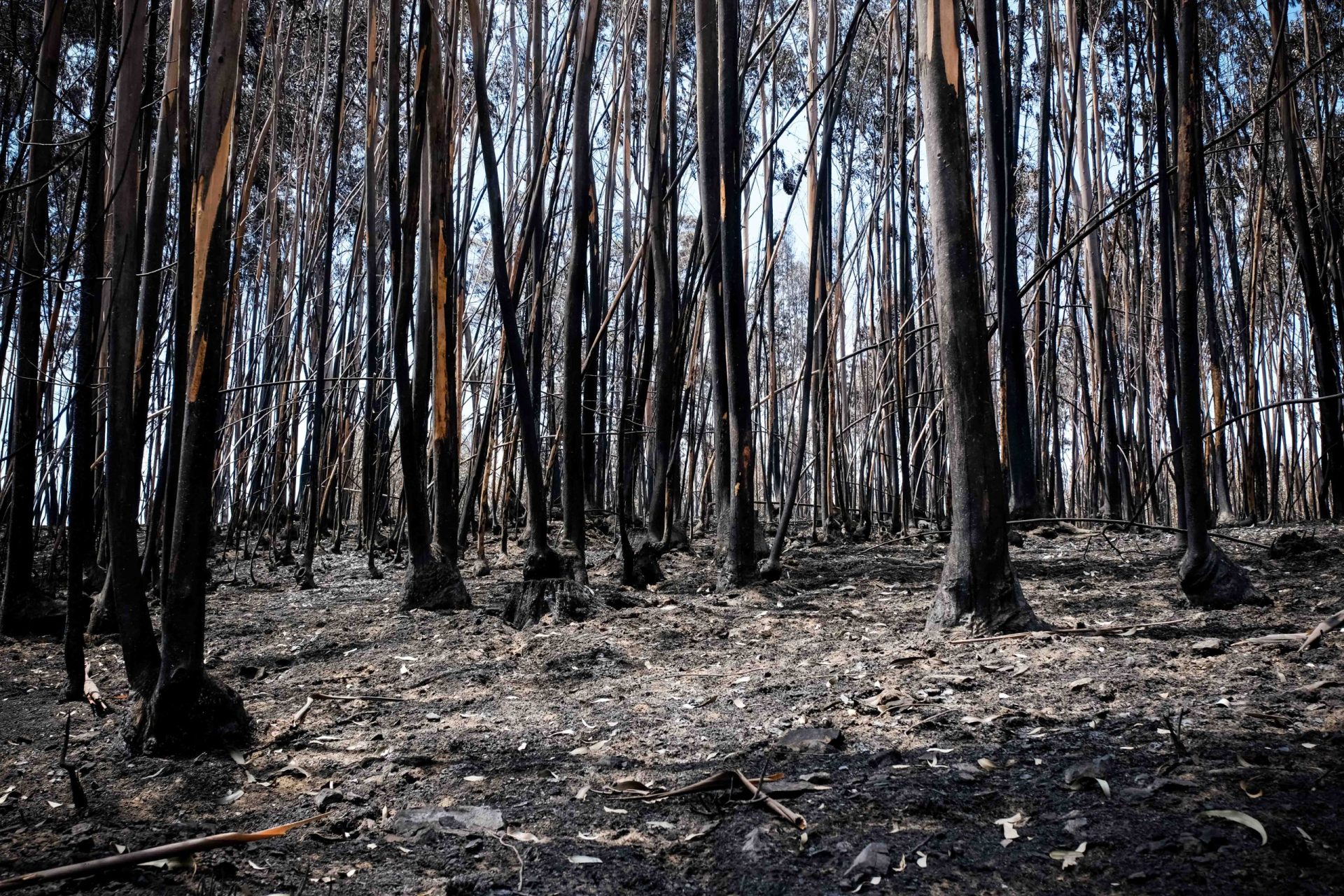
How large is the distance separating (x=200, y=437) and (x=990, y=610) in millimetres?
1575

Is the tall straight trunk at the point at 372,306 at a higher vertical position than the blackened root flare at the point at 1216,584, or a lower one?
higher

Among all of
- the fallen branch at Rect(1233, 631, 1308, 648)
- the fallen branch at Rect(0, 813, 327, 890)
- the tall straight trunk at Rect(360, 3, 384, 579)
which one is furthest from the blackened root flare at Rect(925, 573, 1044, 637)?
the tall straight trunk at Rect(360, 3, 384, 579)

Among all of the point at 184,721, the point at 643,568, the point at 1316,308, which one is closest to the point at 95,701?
the point at 184,721

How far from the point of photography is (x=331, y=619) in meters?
2.81

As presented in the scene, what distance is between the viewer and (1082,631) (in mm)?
1837

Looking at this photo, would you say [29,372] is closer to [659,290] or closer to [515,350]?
[515,350]

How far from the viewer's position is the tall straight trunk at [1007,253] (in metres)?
2.84

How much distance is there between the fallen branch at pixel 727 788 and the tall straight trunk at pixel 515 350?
1.40 meters

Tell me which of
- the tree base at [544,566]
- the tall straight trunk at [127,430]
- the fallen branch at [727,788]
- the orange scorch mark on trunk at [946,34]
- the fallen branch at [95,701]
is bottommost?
the fallen branch at [727,788]

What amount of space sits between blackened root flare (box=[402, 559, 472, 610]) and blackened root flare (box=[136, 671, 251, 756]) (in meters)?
1.21

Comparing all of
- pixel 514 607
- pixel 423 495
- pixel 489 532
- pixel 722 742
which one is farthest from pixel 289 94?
pixel 722 742

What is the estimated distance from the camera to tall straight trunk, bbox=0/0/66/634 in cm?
230

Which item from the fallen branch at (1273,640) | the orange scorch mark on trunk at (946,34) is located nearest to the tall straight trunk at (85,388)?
Answer: the orange scorch mark on trunk at (946,34)

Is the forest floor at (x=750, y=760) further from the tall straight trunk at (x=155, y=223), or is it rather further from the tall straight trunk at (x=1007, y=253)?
the tall straight trunk at (x=1007, y=253)
